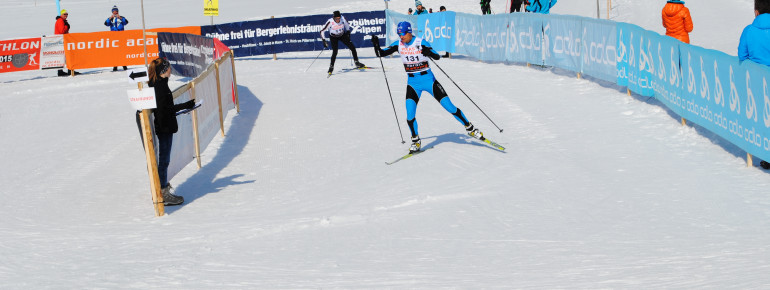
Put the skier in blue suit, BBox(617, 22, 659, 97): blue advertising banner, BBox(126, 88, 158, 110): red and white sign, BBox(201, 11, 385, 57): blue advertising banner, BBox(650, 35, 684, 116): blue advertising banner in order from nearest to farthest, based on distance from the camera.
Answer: BBox(126, 88, 158, 110): red and white sign < the skier in blue suit < BBox(650, 35, 684, 116): blue advertising banner < BBox(617, 22, 659, 97): blue advertising banner < BBox(201, 11, 385, 57): blue advertising banner

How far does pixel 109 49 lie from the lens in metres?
24.2

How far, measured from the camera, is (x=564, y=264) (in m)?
6.62

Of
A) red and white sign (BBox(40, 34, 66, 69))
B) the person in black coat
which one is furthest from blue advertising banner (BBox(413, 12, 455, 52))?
the person in black coat

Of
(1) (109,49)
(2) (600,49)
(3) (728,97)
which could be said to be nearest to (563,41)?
(2) (600,49)

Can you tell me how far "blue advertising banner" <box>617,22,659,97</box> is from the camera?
14.0 metres

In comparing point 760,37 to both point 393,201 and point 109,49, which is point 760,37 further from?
point 109,49

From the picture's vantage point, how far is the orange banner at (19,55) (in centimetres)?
2295

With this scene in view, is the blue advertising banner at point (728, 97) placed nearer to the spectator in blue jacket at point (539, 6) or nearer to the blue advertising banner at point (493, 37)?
the blue advertising banner at point (493, 37)

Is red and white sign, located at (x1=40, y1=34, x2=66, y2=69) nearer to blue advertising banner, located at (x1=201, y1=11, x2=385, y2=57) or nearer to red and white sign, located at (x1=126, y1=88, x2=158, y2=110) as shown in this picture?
blue advertising banner, located at (x1=201, y1=11, x2=385, y2=57)

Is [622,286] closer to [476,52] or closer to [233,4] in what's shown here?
[476,52]

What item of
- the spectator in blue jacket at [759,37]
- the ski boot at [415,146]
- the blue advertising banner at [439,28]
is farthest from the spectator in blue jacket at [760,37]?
the blue advertising banner at [439,28]

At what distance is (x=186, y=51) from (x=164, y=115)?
12.7 m

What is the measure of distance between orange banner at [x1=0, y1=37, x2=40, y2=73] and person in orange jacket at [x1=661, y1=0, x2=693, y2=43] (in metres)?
16.7

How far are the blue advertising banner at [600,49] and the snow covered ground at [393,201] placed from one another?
0.34 m
